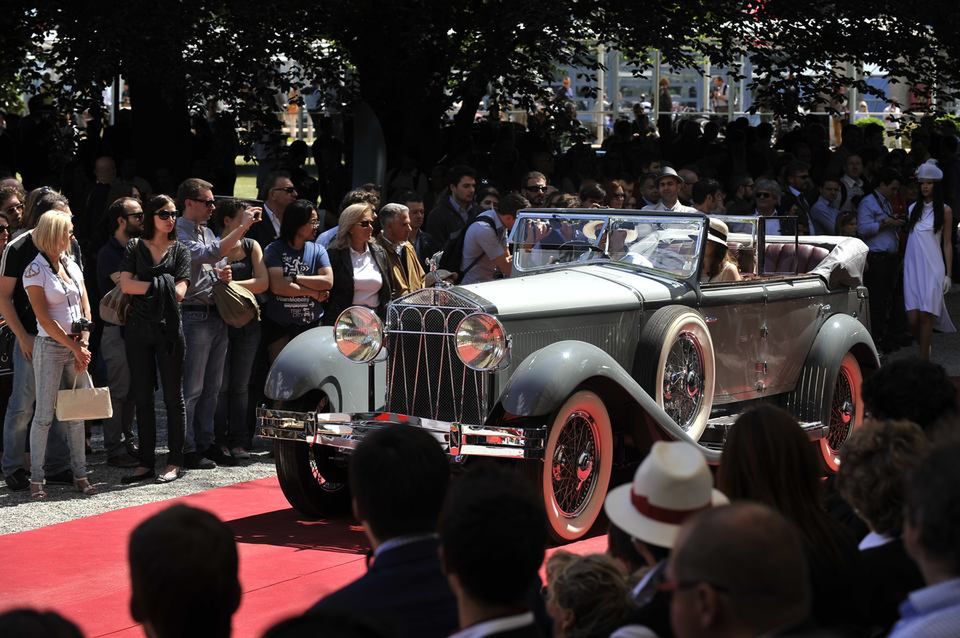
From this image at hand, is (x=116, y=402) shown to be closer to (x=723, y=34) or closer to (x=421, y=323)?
(x=421, y=323)

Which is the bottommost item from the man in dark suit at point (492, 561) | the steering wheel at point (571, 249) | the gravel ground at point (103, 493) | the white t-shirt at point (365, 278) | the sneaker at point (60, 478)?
the gravel ground at point (103, 493)

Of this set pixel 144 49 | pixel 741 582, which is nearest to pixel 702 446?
pixel 741 582

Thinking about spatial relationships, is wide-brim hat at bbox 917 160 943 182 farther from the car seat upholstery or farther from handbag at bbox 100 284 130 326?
handbag at bbox 100 284 130 326

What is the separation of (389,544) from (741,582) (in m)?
1.09

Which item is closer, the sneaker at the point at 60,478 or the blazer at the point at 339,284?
the sneaker at the point at 60,478

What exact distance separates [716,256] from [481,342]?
2.05 m

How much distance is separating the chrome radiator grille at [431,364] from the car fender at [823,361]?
8.51 ft

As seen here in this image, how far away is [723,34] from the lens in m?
16.1

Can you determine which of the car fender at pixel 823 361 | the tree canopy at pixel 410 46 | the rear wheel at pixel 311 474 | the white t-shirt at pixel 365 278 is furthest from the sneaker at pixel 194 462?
the tree canopy at pixel 410 46

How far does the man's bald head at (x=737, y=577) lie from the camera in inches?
99.4

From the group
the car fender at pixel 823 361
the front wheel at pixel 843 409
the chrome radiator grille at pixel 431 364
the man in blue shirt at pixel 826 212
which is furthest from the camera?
the man in blue shirt at pixel 826 212

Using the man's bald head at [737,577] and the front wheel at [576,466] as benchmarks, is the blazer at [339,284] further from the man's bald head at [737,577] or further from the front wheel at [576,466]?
the man's bald head at [737,577]

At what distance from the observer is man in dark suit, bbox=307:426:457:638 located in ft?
10.7

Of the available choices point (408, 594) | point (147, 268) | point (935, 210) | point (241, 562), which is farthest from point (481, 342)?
point (935, 210)
